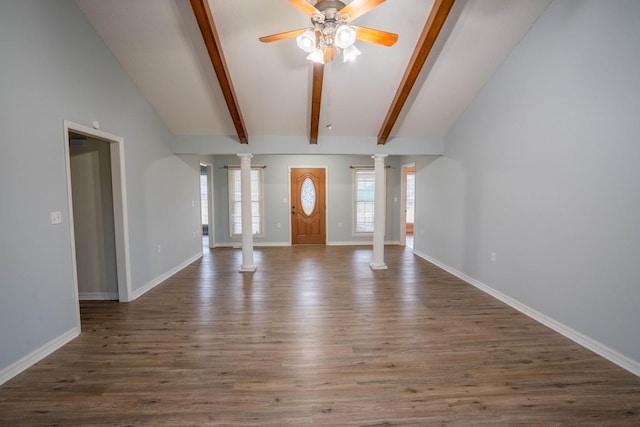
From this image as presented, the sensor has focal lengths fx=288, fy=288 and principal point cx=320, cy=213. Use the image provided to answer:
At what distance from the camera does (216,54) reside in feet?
10.3

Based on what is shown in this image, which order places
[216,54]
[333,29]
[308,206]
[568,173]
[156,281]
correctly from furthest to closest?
[308,206], [156,281], [216,54], [568,173], [333,29]

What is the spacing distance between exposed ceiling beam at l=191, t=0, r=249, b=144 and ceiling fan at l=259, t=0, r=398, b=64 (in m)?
0.71

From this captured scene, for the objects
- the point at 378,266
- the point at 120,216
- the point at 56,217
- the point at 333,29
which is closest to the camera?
the point at 333,29

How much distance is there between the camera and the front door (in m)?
7.41

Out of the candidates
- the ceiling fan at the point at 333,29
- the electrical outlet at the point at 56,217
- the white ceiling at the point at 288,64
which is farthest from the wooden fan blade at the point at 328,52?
the electrical outlet at the point at 56,217

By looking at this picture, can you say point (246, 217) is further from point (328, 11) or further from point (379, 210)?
point (328, 11)

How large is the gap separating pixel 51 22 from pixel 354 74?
3.11 m

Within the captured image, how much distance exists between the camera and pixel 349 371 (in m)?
2.25

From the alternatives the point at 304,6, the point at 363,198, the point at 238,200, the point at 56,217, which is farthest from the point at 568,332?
the point at 238,200

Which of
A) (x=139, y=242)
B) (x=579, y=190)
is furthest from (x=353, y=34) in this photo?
(x=139, y=242)

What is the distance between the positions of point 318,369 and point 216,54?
3298 mm

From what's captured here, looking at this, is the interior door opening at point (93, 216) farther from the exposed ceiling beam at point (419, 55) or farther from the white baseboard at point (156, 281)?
the exposed ceiling beam at point (419, 55)

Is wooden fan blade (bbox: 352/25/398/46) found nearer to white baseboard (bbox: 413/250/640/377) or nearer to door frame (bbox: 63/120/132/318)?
door frame (bbox: 63/120/132/318)

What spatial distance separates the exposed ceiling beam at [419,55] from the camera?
2789 mm
